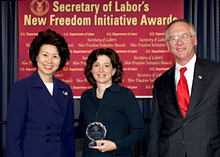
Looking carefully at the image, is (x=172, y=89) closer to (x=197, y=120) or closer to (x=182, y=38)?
(x=197, y=120)

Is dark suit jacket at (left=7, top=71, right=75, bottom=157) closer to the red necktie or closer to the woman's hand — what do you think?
the woman's hand

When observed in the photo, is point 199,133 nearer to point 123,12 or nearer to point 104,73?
point 104,73

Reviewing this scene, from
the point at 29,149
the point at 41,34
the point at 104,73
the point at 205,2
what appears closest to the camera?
the point at 29,149

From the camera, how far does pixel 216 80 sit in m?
1.90

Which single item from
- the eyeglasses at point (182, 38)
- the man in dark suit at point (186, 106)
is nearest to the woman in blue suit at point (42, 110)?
the man in dark suit at point (186, 106)

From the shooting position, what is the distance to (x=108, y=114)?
216cm

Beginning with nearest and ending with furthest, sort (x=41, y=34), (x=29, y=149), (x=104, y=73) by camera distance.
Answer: (x=29, y=149) → (x=41, y=34) → (x=104, y=73)

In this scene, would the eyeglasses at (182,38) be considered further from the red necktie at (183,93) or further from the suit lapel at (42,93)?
the suit lapel at (42,93)

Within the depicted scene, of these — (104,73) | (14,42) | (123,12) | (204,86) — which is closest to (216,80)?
(204,86)

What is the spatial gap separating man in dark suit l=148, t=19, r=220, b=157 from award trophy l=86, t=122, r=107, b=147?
1.53 ft

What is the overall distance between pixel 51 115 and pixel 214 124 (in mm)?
1255

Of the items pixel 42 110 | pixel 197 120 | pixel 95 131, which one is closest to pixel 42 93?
pixel 42 110

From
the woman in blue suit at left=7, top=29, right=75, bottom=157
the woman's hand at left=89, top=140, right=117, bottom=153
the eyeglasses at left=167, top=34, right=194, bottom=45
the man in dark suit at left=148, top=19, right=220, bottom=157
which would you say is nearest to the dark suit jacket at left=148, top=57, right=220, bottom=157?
the man in dark suit at left=148, top=19, right=220, bottom=157

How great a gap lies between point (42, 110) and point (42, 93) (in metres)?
0.14
